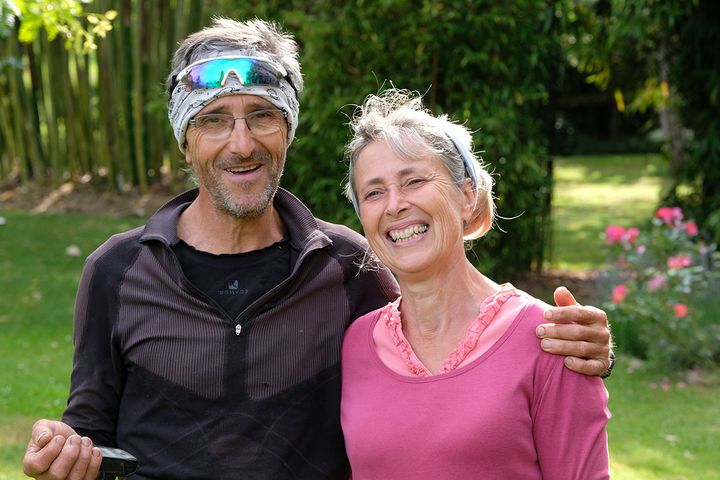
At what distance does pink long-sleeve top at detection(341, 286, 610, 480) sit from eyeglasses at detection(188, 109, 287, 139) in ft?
2.60

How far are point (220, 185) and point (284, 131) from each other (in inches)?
9.6

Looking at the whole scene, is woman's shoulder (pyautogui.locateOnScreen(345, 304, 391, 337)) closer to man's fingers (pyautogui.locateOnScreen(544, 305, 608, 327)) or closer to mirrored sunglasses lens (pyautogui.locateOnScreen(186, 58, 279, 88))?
man's fingers (pyautogui.locateOnScreen(544, 305, 608, 327))

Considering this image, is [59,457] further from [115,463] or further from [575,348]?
[575,348]

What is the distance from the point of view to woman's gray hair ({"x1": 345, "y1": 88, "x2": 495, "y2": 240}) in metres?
2.49

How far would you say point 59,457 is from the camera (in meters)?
2.40

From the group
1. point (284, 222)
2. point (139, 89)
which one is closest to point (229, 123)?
point (284, 222)

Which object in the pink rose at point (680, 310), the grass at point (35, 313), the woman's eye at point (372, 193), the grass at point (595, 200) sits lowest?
the grass at point (595, 200)

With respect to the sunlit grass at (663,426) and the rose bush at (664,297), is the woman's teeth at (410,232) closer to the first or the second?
the sunlit grass at (663,426)

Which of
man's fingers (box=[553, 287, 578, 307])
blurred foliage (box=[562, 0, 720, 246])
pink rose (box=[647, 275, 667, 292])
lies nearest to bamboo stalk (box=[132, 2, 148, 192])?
blurred foliage (box=[562, 0, 720, 246])

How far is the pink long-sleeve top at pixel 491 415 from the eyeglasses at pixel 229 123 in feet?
2.60

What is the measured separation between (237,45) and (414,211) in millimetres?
787

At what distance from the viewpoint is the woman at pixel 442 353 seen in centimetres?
225

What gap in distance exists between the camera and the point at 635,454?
218 inches

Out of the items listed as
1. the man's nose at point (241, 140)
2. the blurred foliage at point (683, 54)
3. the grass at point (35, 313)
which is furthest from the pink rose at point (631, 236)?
the man's nose at point (241, 140)
